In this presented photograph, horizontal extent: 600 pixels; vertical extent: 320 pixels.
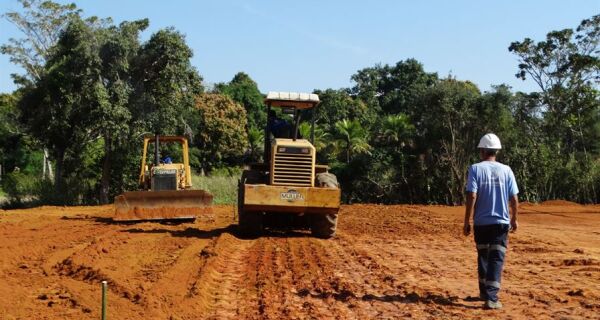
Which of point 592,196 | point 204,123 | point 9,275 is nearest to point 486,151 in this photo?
point 9,275

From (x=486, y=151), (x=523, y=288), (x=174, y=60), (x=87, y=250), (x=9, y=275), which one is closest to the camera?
(x=486, y=151)

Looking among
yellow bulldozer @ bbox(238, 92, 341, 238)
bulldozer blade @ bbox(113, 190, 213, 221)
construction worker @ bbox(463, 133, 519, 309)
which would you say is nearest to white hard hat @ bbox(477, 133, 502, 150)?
construction worker @ bbox(463, 133, 519, 309)

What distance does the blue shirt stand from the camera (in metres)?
7.44

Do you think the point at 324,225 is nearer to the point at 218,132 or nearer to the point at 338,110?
the point at 218,132

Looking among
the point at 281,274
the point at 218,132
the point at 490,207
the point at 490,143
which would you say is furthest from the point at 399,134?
the point at 490,207

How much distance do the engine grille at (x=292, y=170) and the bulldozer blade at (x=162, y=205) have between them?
13.3ft

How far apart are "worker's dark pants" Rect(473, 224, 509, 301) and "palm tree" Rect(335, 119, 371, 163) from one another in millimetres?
29802

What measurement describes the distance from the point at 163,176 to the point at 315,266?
9003 millimetres

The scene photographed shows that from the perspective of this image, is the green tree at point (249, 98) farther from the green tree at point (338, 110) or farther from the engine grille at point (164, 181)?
the engine grille at point (164, 181)

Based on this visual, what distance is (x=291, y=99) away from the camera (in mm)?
13852

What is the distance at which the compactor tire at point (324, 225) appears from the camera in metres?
13.9

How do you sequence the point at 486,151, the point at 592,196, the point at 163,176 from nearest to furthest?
the point at 486,151 < the point at 163,176 < the point at 592,196

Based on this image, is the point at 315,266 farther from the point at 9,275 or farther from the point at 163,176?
the point at 163,176

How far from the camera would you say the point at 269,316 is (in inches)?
266
